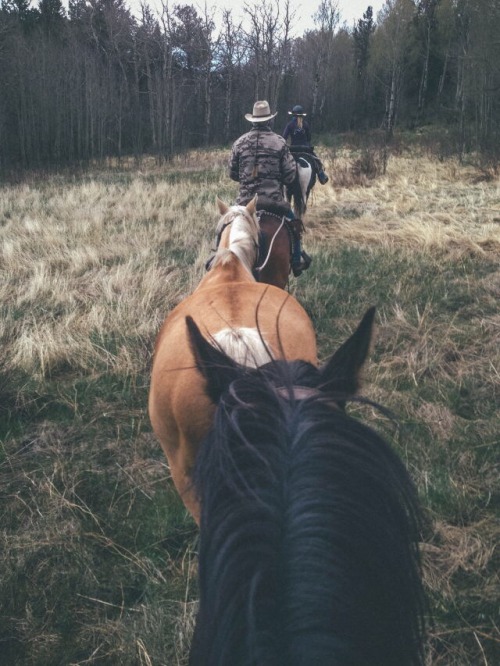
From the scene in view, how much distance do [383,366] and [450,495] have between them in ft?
4.73

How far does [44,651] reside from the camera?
1.76 meters

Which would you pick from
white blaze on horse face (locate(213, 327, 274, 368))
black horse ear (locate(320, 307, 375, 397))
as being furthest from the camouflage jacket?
black horse ear (locate(320, 307, 375, 397))

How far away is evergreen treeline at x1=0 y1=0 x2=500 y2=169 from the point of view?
72.5 feet

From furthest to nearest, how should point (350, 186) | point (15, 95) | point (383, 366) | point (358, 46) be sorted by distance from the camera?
point (358, 46), point (15, 95), point (350, 186), point (383, 366)

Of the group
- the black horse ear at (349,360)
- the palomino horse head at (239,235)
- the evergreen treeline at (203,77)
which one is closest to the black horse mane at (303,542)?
the black horse ear at (349,360)

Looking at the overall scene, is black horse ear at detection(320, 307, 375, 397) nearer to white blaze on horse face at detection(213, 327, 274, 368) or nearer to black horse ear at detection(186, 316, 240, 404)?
black horse ear at detection(186, 316, 240, 404)

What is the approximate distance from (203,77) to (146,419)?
37546 mm

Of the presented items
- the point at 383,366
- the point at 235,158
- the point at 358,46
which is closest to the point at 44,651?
the point at 383,366

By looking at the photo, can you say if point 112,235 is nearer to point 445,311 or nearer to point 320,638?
point 445,311

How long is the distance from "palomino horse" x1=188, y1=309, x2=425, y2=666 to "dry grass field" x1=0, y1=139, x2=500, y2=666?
0.31m

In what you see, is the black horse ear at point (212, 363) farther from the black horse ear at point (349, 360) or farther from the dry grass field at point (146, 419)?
the dry grass field at point (146, 419)

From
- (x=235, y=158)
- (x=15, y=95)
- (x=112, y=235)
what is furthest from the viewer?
(x=15, y=95)

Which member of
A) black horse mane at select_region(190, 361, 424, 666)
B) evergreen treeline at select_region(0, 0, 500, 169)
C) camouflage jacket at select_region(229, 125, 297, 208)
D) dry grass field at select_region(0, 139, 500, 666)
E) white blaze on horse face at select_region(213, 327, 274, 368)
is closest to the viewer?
black horse mane at select_region(190, 361, 424, 666)

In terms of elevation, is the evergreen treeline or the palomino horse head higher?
the evergreen treeline
